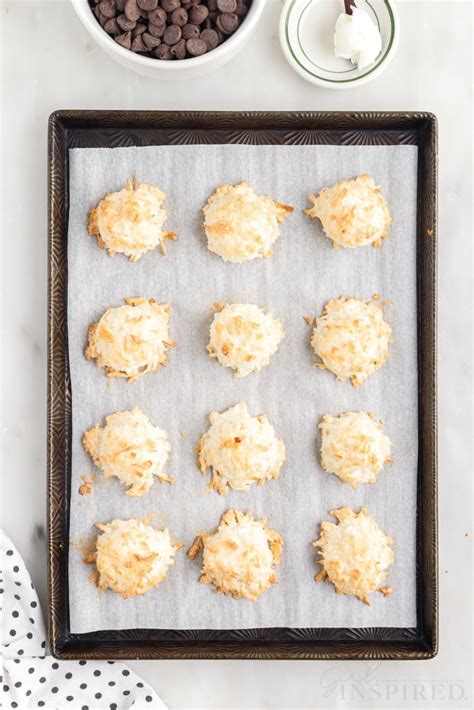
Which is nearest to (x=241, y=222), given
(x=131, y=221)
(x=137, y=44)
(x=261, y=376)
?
(x=131, y=221)

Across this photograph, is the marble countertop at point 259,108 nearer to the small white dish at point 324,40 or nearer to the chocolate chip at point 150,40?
the small white dish at point 324,40

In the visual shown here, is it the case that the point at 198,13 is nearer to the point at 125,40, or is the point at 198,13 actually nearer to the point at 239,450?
the point at 125,40

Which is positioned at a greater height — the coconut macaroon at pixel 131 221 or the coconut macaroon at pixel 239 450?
the coconut macaroon at pixel 131 221

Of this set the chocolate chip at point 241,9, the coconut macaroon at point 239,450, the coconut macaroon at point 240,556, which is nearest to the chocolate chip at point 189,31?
the chocolate chip at point 241,9

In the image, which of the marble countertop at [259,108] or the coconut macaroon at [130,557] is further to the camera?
the marble countertop at [259,108]

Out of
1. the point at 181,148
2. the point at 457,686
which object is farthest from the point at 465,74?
the point at 457,686
